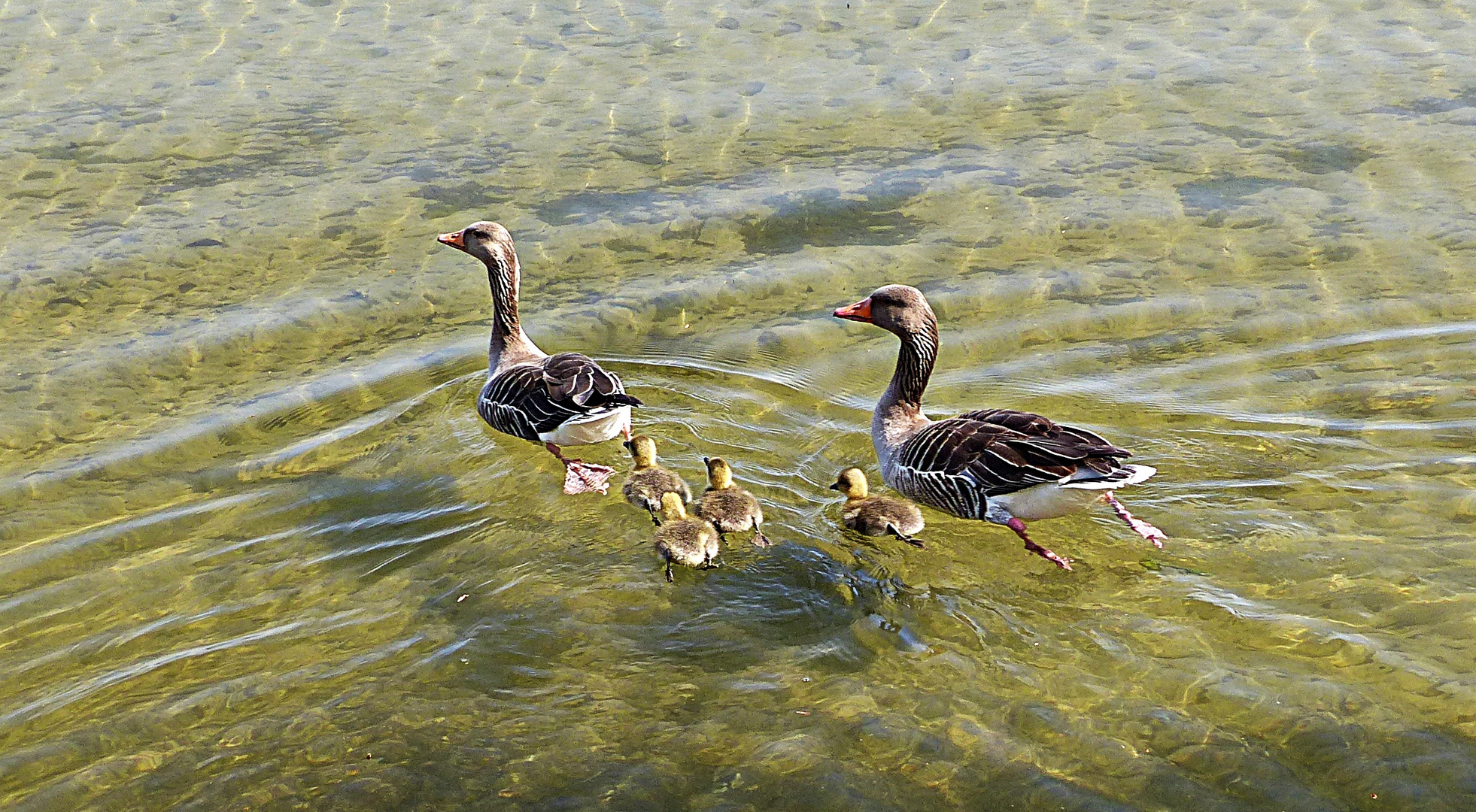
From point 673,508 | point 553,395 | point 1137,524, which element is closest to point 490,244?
point 553,395

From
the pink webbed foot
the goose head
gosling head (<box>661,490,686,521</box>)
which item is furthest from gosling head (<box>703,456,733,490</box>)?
the goose head

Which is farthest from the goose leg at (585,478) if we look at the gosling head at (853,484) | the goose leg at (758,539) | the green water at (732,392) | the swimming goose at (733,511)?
the gosling head at (853,484)

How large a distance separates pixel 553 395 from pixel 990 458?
284 cm

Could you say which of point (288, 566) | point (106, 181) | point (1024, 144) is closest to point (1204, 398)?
point (1024, 144)

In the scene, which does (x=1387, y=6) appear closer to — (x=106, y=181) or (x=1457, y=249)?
(x=1457, y=249)

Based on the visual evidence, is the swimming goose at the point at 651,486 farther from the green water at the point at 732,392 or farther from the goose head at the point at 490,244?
the goose head at the point at 490,244

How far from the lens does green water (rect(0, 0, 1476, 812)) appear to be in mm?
5691

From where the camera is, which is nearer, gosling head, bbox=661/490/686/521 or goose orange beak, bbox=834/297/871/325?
gosling head, bbox=661/490/686/521

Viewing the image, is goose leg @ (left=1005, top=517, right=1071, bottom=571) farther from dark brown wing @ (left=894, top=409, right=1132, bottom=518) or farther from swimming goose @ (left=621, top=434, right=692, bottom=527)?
swimming goose @ (left=621, top=434, right=692, bottom=527)

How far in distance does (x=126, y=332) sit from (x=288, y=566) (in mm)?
3864

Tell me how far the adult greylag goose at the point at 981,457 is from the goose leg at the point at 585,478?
1.76 meters

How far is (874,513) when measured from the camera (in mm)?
7324

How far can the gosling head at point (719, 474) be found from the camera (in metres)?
7.75

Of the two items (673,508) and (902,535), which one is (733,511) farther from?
(902,535)
